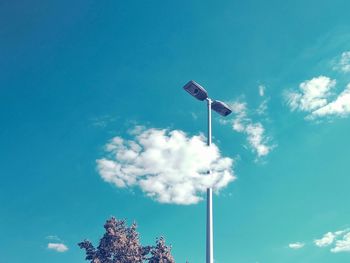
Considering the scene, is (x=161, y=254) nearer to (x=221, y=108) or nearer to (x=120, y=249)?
(x=120, y=249)

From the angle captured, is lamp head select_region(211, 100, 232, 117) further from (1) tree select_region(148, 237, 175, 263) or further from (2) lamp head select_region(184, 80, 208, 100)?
(1) tree select_region(148, 237, 175, 263)

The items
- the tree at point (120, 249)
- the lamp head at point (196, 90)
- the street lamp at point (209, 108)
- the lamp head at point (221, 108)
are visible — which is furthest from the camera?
the tree at point (120, 249)

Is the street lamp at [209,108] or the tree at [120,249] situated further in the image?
the tree at [120,249]

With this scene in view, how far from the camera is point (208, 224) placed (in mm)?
8688

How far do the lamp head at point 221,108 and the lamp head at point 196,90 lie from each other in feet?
1.39

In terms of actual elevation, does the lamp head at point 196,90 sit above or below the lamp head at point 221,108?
above

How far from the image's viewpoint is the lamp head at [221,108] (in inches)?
414

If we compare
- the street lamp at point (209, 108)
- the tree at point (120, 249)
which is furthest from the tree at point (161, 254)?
the street lamp at point (209, 108)

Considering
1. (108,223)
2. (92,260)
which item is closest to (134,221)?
(108,223)

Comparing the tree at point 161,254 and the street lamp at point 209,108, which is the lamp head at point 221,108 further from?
the tree at point 161,254

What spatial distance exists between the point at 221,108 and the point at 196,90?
1.15 metres

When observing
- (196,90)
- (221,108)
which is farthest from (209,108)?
(196,90)

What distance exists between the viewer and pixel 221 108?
418 inches

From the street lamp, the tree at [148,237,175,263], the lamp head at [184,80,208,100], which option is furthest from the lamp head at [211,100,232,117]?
the tree at [148,237,175,263]
